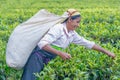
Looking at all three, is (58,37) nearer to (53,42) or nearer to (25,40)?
(53,42)

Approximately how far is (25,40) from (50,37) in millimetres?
391

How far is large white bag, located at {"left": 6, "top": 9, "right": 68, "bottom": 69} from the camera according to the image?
542 centimetres

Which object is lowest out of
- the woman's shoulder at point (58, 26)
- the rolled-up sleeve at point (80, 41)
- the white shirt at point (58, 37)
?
the rolled-up sleeve at point (80, 41)

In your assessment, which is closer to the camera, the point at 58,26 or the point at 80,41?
the point at 58,26

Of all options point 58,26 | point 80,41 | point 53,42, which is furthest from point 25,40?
point 80,41

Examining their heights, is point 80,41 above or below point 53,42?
below

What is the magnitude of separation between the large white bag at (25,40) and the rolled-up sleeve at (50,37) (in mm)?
145

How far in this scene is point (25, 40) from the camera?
5.43 m

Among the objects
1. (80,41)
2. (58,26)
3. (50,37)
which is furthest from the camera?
(80,41)

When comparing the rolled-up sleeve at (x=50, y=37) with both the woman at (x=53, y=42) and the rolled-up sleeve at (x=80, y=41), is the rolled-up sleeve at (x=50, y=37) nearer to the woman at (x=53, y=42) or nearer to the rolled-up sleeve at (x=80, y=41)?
the woman at (x=53, y=42)

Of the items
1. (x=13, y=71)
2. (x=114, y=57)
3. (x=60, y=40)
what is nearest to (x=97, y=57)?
(x=114, y=57)

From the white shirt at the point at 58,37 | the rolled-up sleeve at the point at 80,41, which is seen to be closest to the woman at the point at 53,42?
the white shirt at the point at 58,37

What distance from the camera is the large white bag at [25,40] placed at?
542 cm

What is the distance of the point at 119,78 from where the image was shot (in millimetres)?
5137
